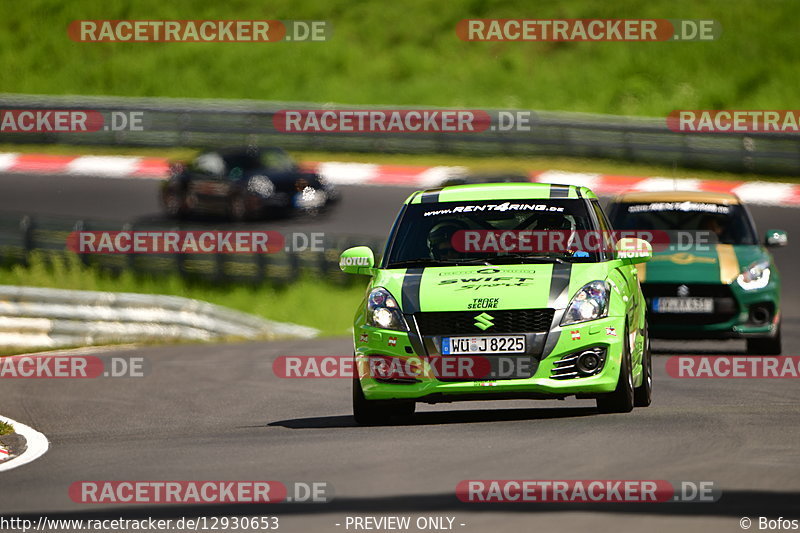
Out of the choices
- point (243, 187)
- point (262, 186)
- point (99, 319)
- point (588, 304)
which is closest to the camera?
point (588, 304)

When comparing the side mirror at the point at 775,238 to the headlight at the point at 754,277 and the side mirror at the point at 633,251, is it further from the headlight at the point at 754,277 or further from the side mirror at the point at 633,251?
the side mirror at the point at 633,251

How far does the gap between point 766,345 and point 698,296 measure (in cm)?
88

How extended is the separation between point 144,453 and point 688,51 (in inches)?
1218

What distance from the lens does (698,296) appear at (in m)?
14.5

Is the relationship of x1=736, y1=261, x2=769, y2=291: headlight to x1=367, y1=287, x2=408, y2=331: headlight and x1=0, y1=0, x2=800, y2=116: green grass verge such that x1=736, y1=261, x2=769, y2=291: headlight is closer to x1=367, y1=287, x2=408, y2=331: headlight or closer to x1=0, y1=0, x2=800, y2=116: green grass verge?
x1=367, y1=287, x2=408, y2=331: headlight

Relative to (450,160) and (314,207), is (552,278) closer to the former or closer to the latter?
(314,207)


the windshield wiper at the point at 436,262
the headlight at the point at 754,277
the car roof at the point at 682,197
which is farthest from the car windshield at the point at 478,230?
the car roof at the point at 682,197

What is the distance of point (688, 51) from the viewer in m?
38.3

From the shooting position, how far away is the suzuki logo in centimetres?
961

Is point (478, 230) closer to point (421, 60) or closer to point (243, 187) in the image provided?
point (243, 187)

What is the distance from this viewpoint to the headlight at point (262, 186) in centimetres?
2652

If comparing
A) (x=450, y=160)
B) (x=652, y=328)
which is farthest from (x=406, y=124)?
(x=652, y=328)

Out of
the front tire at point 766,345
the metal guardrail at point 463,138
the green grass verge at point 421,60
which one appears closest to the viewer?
the front tire at point 766,345

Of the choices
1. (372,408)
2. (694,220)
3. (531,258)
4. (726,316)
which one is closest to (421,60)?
(694,220)
